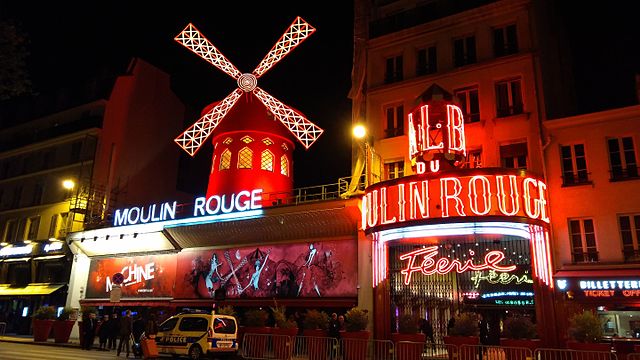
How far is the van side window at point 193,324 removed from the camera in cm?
1405

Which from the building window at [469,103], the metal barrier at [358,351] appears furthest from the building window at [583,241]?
the metal barrier at [358,351]

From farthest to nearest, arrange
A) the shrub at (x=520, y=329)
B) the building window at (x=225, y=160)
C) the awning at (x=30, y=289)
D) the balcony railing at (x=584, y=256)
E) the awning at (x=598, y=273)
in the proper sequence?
the awning at (x=30, y=289) < the building window at (x=225, y=160) < the balcony railing at (x=584, y=256) < the awning at (x=598, y=273) < the shrub at (x=520, y=329)

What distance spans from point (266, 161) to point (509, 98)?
38.7 feet

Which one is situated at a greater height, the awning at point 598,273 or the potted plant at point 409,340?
the awning at point 598,273

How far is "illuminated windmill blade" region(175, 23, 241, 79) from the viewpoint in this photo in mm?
25484

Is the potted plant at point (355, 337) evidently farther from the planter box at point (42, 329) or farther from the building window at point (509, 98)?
the planter box at point (42, 329)

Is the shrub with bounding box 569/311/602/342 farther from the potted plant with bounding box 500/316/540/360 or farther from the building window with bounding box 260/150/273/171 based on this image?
the building window with bounding box 260/150/273/171

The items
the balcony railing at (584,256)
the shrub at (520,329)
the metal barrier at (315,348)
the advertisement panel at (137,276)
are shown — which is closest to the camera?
the shrub at (520,329)

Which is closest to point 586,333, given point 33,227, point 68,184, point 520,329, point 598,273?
point 520,329

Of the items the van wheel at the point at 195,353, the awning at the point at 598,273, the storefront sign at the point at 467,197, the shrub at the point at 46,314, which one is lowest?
the van wheel at the point at 195,353

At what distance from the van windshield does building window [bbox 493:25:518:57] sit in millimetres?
12327

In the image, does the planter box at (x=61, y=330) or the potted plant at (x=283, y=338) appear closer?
the potted plant at (x=283, y=338)

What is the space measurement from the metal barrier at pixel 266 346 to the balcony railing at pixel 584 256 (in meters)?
8.46

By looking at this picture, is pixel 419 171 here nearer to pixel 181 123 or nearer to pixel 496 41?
pixel 496 41
